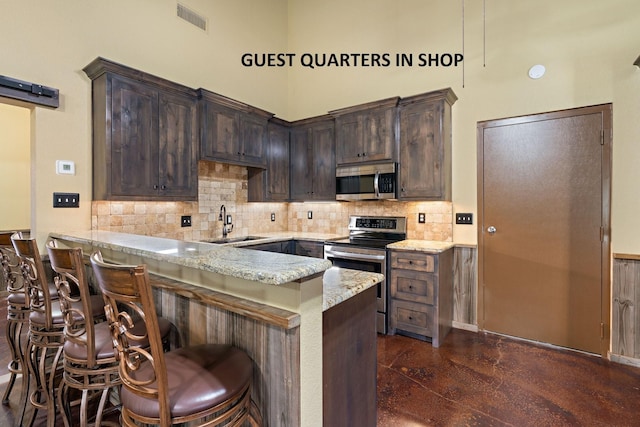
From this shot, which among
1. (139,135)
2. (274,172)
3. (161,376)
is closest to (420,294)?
(274,172)

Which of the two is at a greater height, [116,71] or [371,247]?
[116,71]

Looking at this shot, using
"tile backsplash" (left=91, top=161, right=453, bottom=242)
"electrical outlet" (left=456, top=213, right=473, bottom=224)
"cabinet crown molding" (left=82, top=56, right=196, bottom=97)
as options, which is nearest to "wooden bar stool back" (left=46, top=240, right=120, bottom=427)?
"tile backsplash" (left=91, top=161, right=453, bottom=242)

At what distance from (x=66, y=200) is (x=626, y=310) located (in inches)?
189

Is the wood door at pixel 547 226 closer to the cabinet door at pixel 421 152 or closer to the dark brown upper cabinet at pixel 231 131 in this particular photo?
the cabinet door at pixel 421 152

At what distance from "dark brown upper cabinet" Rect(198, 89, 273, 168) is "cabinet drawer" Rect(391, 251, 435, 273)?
6.76 feet

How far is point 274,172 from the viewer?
414 cm

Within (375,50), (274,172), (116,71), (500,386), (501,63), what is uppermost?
(375,50)

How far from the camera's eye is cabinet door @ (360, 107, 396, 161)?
133 inches

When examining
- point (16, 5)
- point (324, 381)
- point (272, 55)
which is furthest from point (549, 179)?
point (16, 5)

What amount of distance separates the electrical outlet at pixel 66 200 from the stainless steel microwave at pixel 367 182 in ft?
8.57

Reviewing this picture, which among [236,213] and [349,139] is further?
[236,213]

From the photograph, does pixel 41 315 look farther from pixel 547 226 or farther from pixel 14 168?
pixel 14 168

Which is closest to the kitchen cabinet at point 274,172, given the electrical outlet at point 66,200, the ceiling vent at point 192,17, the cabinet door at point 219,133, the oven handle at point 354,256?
the cabinet door at point 219,133

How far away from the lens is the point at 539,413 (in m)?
1.95
